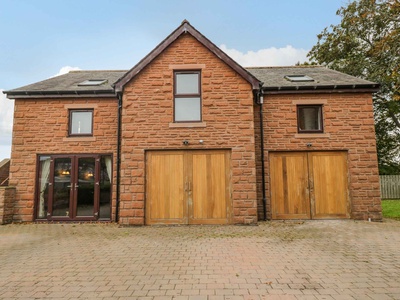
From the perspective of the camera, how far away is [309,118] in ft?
34.6

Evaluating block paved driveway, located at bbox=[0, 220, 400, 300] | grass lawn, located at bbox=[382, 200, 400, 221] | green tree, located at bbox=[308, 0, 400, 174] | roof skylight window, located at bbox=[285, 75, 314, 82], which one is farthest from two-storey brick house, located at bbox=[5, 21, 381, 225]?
green tree, located at bbox=[308, 0, 400, 174]

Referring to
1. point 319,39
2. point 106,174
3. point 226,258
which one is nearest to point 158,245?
point 226,258

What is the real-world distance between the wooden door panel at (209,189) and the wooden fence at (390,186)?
1663cm

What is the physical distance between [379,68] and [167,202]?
19950 mm

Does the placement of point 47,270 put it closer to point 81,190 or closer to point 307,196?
point 81,190

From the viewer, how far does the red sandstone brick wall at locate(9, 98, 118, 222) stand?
1020 cm

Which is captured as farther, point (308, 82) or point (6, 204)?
point (308, 82)

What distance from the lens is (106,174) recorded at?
33.7ft

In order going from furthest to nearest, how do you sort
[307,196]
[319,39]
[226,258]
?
[319,39] < [307,196] < [226,258]

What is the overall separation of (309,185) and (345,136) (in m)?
2.34

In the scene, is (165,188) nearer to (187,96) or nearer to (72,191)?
(187,96)

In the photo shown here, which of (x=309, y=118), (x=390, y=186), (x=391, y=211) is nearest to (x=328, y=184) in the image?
(x=309, y=118)

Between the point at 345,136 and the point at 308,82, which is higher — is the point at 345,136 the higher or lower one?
the lower one

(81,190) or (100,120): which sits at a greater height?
(100,120)
